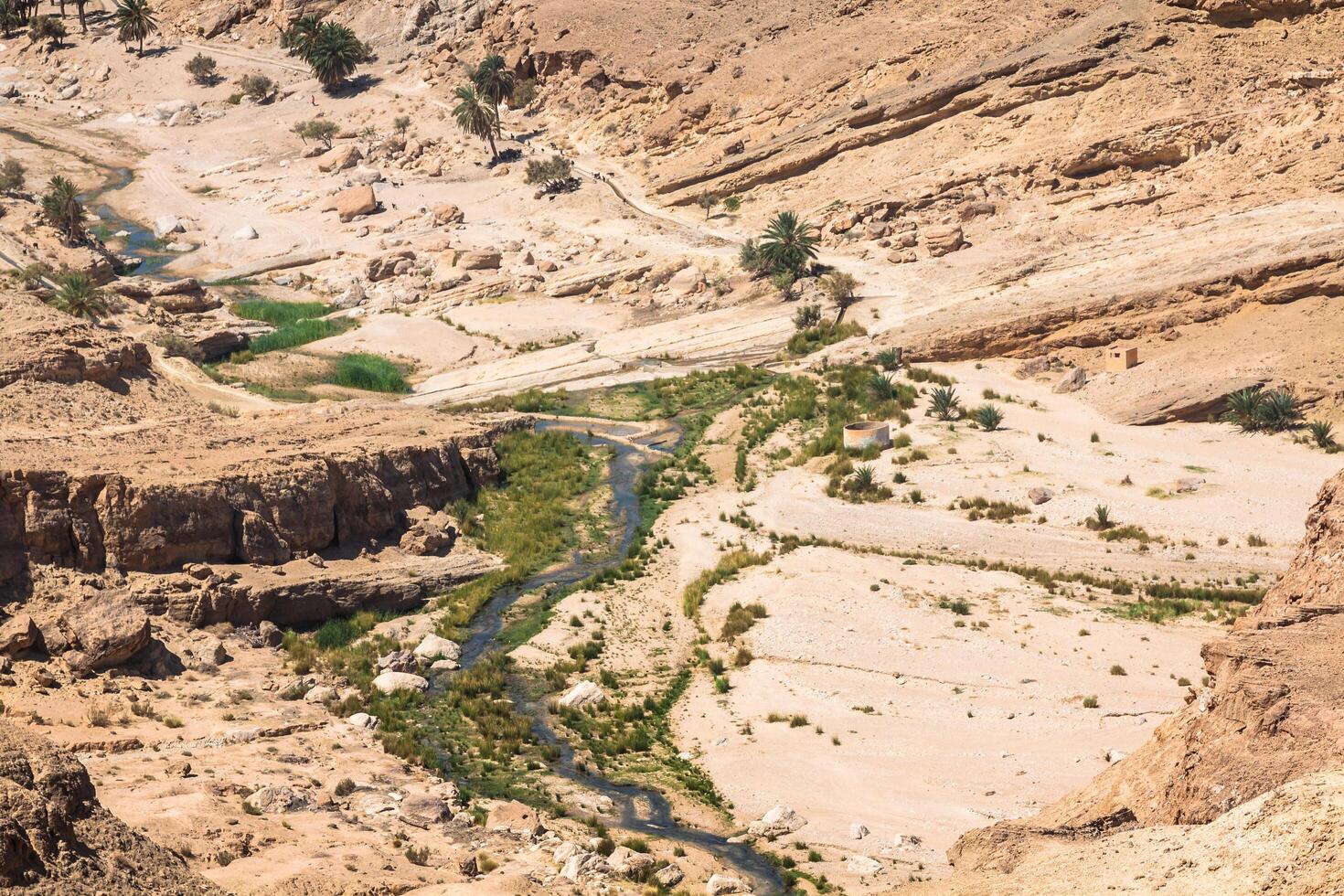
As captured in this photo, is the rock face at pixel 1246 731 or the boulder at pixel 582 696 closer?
the rock face at pixel 1246 731

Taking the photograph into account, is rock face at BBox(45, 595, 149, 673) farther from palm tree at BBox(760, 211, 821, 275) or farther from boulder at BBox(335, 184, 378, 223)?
boulder at BBox(335, 184, 378, 223)

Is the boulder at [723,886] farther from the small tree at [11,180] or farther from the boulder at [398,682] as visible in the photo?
the small tree at [11,180]

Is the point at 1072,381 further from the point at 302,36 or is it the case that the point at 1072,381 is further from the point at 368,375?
the point at 302,36

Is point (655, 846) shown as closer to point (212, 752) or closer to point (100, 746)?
point (212, 752)

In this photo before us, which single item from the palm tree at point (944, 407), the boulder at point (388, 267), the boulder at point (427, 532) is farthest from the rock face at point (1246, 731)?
the boulder at point (388, 267)

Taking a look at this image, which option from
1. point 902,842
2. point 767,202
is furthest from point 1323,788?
point 767,202

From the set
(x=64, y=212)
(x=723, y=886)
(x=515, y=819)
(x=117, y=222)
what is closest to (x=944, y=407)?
(x=515, y=819)
